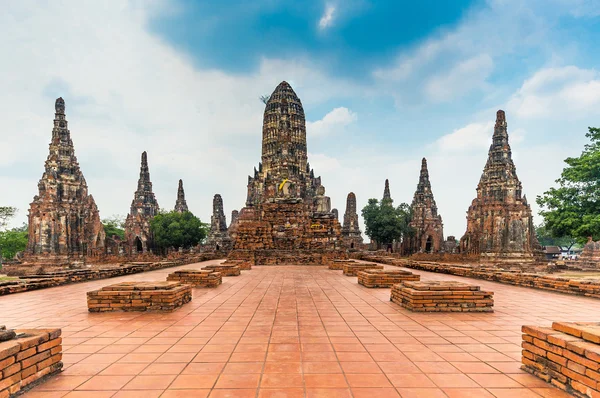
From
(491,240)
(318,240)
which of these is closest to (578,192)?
(491,240)

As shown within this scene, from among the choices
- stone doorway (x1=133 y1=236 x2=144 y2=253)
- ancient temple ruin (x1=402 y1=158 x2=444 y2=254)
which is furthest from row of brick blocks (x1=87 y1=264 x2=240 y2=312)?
stone doorway (x1=133 y1=236 x2=144 y2=253)

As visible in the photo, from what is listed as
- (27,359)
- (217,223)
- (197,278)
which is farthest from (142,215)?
(27,359)

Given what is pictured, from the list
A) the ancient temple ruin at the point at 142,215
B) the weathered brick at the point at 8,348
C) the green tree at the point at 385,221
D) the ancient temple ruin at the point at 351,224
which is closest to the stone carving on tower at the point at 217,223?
the ancient temple ruin at the point at 142,215

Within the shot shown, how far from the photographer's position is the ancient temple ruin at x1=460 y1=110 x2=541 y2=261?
1992 cm

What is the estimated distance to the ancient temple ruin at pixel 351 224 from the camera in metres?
46.5

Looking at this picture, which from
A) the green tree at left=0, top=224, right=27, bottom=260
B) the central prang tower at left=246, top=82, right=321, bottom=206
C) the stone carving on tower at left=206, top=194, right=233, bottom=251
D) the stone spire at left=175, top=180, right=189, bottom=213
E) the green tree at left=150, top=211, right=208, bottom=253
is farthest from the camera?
the stone spire at left=175, top=180, right=189, bottom=213

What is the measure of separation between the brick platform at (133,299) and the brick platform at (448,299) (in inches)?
173

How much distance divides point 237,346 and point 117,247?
37875mm

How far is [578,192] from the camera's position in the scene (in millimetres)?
20344

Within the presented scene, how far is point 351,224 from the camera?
47750 millimetres

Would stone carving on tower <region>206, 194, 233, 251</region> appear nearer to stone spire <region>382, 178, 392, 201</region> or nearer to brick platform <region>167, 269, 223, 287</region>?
stone spire <region>382, 178, 392, 201</region>

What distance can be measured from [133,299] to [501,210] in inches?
783

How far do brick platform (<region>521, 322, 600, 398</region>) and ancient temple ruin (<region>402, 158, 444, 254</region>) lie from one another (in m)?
36.3

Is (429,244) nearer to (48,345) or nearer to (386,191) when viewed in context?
(386,191)
